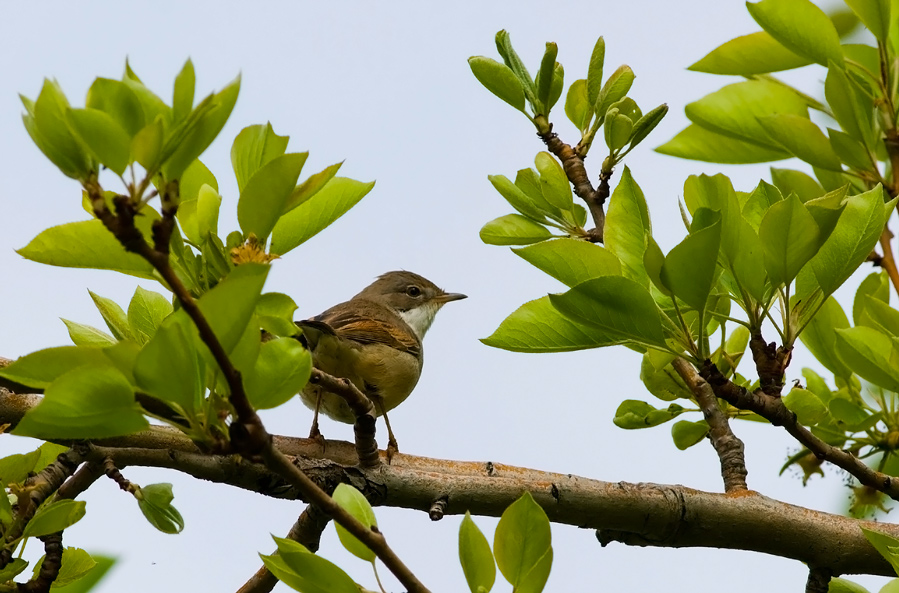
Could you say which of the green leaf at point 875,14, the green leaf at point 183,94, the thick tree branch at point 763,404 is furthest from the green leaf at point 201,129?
the green leaf at point 875,14

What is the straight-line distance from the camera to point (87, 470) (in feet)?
8.18

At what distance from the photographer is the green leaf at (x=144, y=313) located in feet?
8.02

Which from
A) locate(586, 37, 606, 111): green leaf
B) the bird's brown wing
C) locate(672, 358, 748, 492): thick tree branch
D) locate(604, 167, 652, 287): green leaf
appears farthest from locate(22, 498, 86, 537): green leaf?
the bird's brown wing

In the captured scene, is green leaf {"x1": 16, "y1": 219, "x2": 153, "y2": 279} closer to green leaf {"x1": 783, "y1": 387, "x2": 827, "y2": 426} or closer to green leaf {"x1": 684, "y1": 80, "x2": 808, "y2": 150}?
green leaf {"x1": 684, "y1": 80, "x2": 808, "y2": 150}

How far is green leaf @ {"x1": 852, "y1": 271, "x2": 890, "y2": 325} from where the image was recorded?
313cm

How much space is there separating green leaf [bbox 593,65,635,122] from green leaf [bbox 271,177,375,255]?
1209 millimetres

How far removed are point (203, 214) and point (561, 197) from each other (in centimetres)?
130

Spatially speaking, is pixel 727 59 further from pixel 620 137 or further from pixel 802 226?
pixel 802 226

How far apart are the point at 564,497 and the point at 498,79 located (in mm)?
1207

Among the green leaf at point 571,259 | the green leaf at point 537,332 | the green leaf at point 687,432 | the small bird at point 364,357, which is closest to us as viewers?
the green leaf at point 571,259

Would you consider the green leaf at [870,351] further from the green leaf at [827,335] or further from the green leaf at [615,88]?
the green leaf at [615,88]

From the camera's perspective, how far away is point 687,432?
3281 millimetres

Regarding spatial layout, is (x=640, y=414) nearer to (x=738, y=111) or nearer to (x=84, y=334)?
(x=738, y=111)

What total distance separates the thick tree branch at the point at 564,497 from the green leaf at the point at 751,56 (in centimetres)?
127
